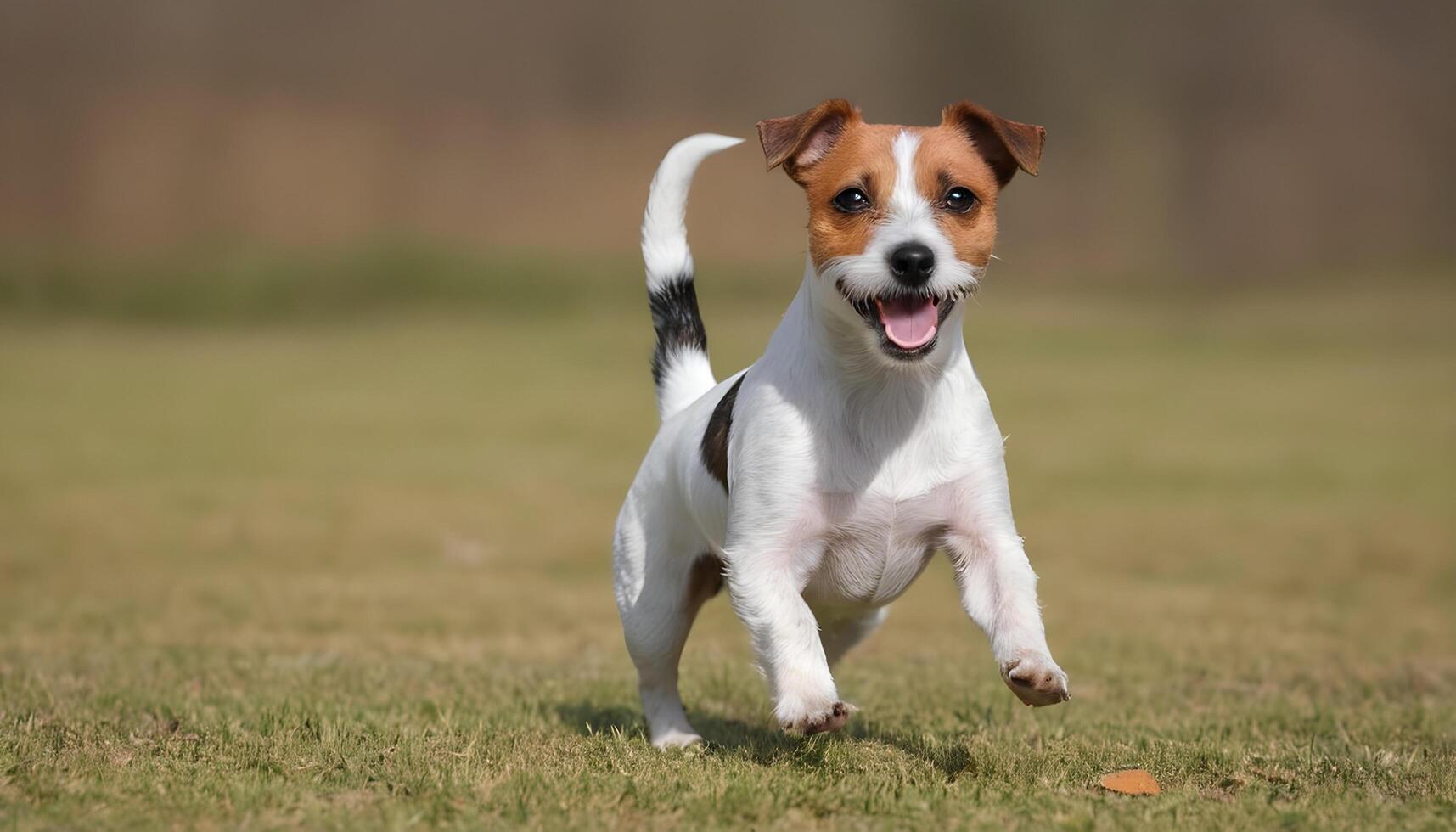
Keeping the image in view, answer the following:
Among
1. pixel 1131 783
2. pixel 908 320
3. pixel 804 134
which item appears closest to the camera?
pixel 908 320

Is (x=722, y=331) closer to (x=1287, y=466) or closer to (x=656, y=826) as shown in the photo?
(x=1287, y=466)

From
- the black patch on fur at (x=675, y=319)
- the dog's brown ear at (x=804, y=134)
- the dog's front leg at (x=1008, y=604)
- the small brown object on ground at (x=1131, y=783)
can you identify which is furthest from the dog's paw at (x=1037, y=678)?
the black patch on fur at (x=675, y=319)

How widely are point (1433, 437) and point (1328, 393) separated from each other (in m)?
4.06

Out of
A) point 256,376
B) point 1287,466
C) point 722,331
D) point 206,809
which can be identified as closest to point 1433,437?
point 1287,466

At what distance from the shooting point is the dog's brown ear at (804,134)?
4910mm

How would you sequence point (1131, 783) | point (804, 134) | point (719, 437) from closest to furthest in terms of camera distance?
point (1131, 783), point (804, 134), point (719, 437)

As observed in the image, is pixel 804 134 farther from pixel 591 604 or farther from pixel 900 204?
pixel 591 604

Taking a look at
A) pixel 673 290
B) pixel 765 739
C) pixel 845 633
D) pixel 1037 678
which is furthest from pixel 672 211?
pixel 1037 678

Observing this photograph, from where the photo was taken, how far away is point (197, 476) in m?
19.0

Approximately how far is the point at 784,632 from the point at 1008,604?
27.6 inches

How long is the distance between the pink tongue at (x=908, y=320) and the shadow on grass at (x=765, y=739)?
1405 mm

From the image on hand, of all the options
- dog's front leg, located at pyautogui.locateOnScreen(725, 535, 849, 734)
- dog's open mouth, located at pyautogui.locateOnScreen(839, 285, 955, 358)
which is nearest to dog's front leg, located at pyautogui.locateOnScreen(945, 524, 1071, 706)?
dog's front leg, located at pyautogui.locateOnScreen(725, 535, 849, 734)

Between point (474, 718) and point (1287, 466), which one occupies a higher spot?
point (474, 718)

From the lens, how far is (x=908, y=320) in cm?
460
